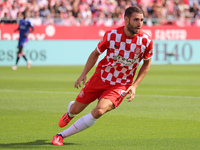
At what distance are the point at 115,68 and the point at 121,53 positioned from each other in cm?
25

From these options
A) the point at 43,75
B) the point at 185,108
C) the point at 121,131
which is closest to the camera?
the point at 121,131

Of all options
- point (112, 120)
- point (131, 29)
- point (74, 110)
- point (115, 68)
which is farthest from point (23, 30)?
point (131, 29)

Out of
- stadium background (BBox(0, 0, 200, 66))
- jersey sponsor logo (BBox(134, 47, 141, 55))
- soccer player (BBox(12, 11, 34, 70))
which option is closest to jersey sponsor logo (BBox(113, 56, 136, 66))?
jersey sponsor logo (BBox(134, 47, 141, 55))

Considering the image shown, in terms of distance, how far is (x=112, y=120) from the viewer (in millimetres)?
9641

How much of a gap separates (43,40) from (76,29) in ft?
7.49

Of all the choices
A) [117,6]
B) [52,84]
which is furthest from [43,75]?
[117,6]

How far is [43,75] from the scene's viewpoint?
842 inches

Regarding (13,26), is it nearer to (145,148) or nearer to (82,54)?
(82,54)

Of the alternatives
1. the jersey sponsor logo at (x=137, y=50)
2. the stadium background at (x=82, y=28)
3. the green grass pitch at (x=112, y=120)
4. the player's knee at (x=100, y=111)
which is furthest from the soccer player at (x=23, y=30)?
the player's knee at (x=100, y=111)

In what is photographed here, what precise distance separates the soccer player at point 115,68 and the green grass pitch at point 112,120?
1.60ft

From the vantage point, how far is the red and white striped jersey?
6953mm

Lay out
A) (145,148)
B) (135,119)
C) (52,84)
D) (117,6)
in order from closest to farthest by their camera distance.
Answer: (145,148)
(135,119)
(52,84)
(117,6)

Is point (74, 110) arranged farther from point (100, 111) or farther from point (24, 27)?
point (24, 27)

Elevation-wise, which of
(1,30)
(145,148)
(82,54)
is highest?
(145,148)
